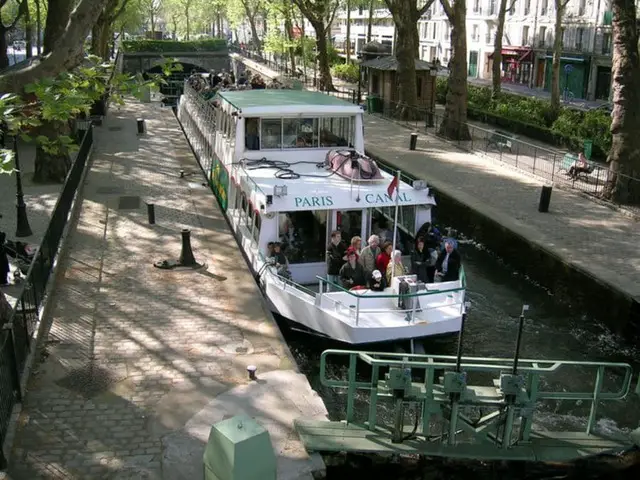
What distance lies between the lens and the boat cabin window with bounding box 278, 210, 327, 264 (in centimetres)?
1474

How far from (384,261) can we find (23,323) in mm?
6367

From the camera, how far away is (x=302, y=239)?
50.0 ft

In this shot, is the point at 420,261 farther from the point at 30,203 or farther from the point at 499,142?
the point at 499,142

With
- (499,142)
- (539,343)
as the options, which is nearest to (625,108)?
(499,142)

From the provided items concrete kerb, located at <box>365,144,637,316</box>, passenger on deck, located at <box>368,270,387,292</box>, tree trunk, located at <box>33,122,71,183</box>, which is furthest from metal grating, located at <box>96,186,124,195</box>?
passenger on deck, located at <box>368,270,387,292</box>

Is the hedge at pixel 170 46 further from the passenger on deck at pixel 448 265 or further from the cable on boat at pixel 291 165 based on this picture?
the passenger on deck at pixel 448 265

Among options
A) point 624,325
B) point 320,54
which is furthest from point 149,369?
point 320,54

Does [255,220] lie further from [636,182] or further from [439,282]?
[636,182]

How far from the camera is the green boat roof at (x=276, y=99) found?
17469 mm

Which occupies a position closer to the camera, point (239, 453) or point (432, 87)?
point (239, 453)

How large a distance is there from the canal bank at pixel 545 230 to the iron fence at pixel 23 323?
11.7 meters

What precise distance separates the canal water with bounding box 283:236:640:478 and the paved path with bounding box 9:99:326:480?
147 centimetres

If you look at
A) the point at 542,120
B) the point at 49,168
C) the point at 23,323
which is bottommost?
the point at 23,323

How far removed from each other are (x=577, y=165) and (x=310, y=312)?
14.9m
